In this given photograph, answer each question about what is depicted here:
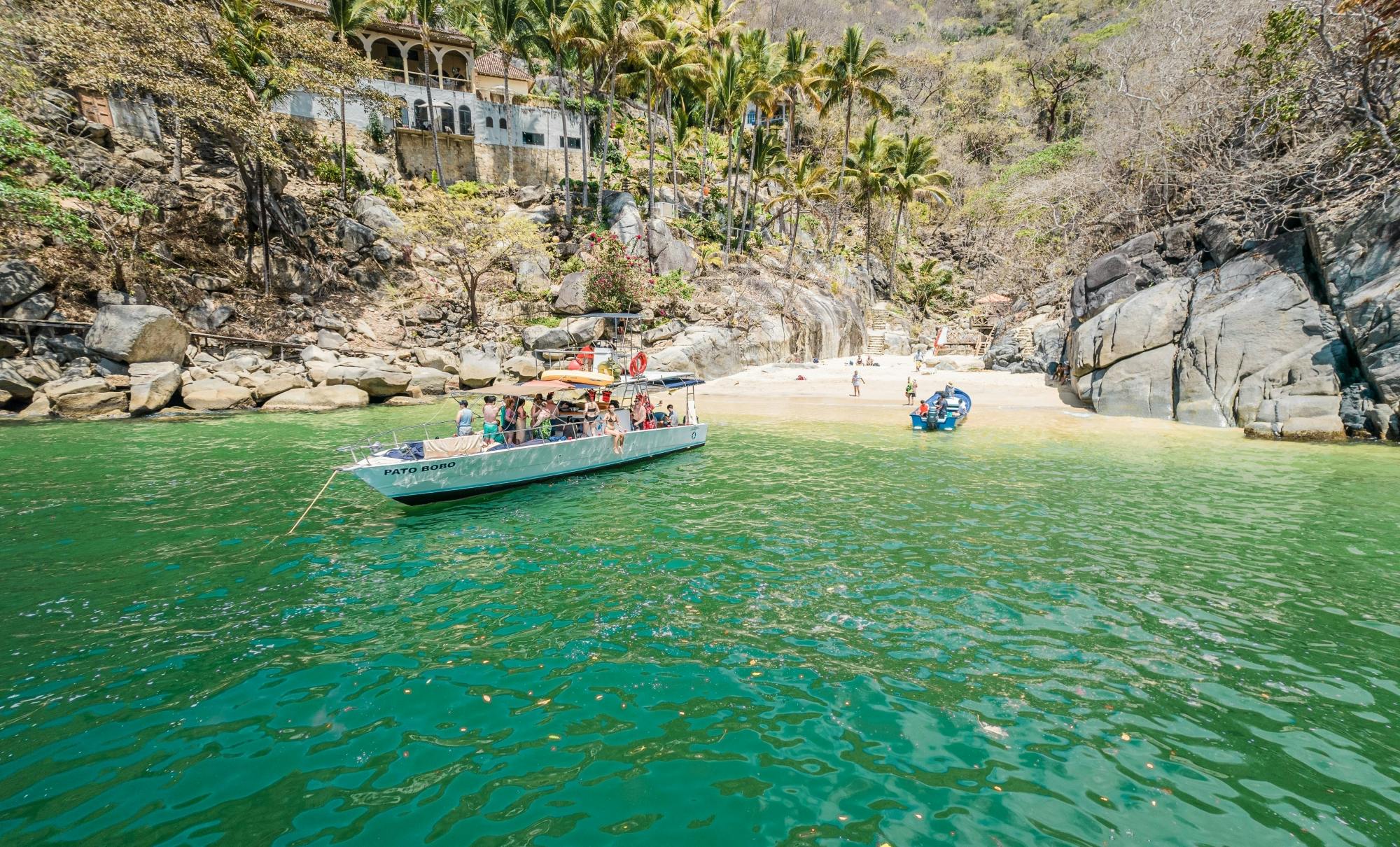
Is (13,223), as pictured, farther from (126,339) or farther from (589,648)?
(589,648)

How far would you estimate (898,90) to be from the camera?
69.0 metres

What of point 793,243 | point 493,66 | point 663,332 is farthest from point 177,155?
point 793,243

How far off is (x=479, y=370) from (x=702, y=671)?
1150 inches

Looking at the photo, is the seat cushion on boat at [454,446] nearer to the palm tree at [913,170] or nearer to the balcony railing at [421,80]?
the balcony railing at [421,80]

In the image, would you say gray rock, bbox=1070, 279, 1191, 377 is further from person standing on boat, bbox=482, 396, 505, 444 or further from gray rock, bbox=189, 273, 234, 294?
gray rock, bbox=189, 273, 234, 294

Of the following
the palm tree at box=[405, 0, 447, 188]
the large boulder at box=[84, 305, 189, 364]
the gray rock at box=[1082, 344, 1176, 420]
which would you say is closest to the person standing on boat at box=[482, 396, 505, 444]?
the large boulder at box=[84, 305, 189, 364]

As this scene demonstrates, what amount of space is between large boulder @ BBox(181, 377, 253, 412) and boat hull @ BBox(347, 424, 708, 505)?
18563 mm

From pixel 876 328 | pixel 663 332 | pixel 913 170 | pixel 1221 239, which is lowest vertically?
pixel 663 332

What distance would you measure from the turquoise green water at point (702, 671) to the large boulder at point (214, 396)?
13.0 metres

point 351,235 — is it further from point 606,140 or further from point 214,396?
point 606,140

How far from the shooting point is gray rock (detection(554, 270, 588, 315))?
38719 mm

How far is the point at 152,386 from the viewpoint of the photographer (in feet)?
76.5

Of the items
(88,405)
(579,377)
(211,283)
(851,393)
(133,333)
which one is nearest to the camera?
(579,377)

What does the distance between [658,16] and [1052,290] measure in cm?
3316
